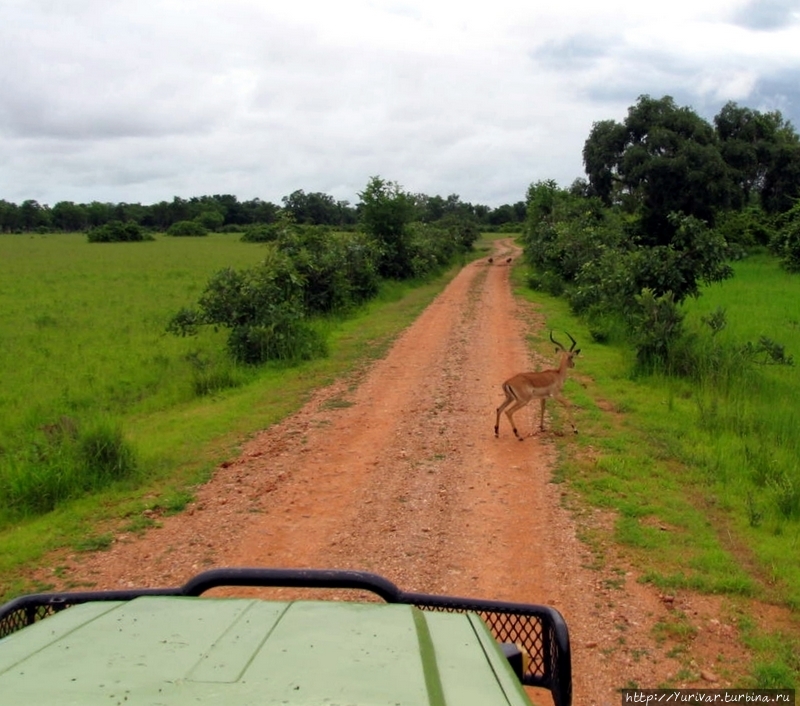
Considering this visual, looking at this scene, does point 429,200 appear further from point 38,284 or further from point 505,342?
point 505,342

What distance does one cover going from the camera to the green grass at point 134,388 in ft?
22.1

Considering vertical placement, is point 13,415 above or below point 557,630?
below

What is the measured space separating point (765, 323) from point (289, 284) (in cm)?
941

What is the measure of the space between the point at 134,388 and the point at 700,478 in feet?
26.4

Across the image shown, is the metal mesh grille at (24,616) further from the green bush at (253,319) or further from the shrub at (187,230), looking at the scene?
the shrub at (187,230)

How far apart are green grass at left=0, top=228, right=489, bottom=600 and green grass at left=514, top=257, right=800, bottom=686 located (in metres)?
3.46

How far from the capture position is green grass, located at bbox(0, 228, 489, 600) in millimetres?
6727

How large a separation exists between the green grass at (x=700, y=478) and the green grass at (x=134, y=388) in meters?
3.46

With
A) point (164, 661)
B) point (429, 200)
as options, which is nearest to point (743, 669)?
point (164, 661)

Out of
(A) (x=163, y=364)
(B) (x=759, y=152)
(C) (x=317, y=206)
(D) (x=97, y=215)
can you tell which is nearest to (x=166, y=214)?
(D) (x=97, y=215)

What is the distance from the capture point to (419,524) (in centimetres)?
621

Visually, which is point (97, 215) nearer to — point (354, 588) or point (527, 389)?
point (527, 389)

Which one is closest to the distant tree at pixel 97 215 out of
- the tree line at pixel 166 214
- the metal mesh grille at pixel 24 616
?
the tree line at pixel 166 214

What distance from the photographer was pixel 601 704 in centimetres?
399
